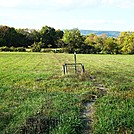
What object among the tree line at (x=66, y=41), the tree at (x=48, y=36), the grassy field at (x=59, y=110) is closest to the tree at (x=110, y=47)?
the tree line at (x=66, y=41)

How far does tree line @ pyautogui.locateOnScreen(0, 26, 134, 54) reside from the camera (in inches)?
2854

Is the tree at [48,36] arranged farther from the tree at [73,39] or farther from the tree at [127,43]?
the tree at [127,43]

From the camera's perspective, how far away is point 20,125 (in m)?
6.59

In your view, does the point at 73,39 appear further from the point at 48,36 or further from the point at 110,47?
the point at 110,47

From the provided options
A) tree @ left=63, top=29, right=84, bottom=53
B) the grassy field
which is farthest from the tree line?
the grassy field

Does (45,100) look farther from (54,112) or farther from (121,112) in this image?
(121,112)

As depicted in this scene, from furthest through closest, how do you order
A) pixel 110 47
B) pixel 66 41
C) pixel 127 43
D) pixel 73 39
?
pixel 66 41, pixel 73 39, pixel 127 43, pixel 110 47

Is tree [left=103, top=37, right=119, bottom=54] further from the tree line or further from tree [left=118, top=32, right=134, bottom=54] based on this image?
tree [left=118, top=32, right=134, bottom=54]

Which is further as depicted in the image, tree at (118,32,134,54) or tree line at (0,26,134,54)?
tree at (118,32,134,54)

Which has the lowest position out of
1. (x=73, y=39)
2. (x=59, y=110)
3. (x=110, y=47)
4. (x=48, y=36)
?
(x=110, y=47)

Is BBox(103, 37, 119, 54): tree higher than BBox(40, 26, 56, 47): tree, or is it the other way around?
BBox(40, 26, 56, 47): tree

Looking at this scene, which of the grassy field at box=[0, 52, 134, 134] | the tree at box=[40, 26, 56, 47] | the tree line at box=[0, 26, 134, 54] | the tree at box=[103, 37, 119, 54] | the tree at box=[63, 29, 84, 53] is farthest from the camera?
the tree at box=[40, 26, 56, 47]

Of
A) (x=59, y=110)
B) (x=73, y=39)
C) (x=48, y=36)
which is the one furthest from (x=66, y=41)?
(x=59, y=110)

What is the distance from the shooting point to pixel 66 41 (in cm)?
8025
